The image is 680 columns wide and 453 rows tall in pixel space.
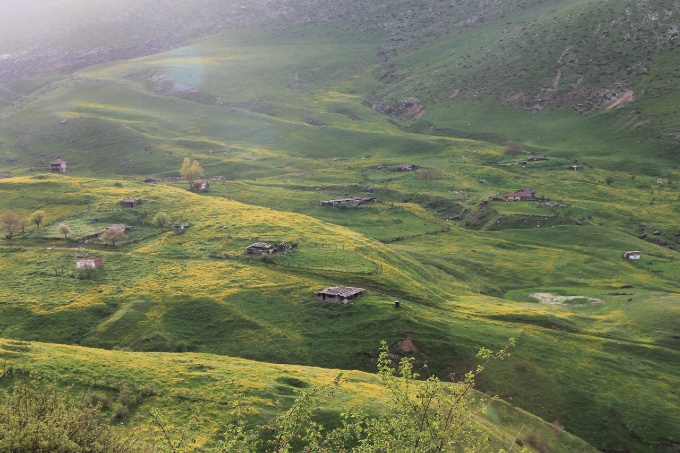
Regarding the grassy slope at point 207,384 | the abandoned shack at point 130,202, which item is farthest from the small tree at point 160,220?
the grassy slope at point 207,384

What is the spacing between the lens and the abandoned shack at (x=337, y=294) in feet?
280

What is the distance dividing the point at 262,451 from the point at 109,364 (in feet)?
76.1

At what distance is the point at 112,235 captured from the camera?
366 feet

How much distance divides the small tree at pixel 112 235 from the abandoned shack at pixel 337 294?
1910 inches

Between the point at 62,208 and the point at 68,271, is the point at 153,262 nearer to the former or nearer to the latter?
the point at 68,271

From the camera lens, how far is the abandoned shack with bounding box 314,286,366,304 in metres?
85.4

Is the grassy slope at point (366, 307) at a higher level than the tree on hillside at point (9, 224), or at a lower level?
lower

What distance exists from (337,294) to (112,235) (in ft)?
175

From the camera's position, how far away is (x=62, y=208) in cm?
14012

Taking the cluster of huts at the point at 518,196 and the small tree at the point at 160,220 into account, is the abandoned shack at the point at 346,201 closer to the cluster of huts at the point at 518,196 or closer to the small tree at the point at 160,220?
the cluster of huts at the point at 518,196

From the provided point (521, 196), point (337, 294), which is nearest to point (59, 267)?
point (337, 294)

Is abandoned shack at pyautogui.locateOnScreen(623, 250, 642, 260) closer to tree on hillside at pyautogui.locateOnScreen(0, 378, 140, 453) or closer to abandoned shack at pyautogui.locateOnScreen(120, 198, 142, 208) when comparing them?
abandoned shack at pyautogui.locateOnScreen(120, 198, 142, 208)

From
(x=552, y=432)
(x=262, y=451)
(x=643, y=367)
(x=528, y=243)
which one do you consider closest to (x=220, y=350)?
(x=262, y=451)

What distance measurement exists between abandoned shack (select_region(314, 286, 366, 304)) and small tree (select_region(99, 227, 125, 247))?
48.5 meters
